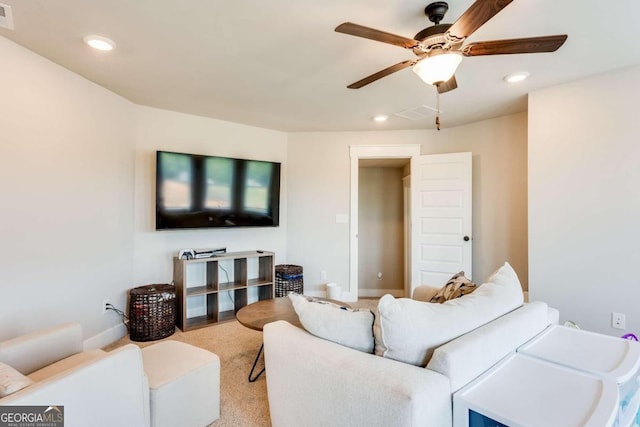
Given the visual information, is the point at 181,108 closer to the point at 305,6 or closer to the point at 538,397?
the point at 305,6

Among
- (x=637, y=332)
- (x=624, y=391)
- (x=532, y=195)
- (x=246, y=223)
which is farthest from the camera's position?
(x=246, y=223)

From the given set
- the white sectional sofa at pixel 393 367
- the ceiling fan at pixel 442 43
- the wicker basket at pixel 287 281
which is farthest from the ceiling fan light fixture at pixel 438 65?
the wicker basket at pixel 287 281

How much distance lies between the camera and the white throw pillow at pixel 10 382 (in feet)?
3.56

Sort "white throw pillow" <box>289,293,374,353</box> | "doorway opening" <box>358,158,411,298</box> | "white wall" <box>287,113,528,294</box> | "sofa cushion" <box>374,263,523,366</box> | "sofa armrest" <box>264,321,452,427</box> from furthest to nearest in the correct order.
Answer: "doorway opening" <box>358,158,411,298</box> → "white wall" <box>287,113,528,294</box> → "white throw pillow" <box>289,293,374,353</box> → "sofa cushion" <box>374,263,523,366</box> → "sofa armrest" <box>264,321,452,427</box>

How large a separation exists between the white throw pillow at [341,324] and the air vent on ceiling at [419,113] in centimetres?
270

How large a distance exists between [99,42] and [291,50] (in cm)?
130

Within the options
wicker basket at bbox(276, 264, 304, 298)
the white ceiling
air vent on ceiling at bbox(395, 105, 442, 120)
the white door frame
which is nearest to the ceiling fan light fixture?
the white ceiling

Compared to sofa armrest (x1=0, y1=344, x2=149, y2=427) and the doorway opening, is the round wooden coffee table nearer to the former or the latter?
sofa armrest (x1=0, y1=344, x2=149, y2=427)

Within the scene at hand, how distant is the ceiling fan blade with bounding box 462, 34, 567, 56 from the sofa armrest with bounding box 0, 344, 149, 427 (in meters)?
2.26

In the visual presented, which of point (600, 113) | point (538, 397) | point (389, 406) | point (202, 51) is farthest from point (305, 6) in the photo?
point (600, 113)

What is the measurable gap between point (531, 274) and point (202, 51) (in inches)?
135

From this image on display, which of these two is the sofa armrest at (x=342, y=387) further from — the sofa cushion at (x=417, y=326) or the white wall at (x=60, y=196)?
the white wall at (x=60, y=196)

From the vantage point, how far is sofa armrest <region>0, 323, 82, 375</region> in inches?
61.7

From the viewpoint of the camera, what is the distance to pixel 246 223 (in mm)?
3855
